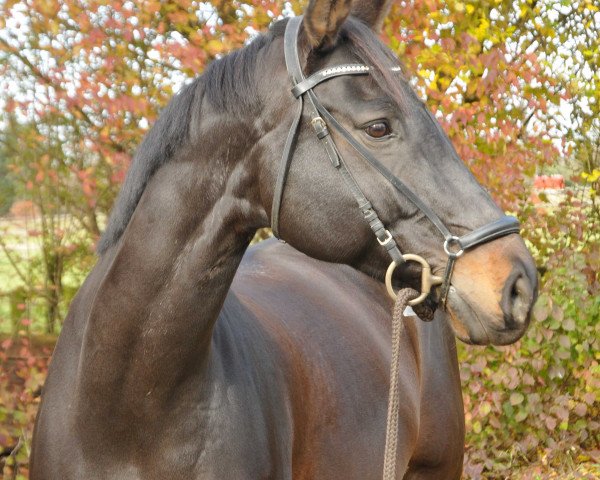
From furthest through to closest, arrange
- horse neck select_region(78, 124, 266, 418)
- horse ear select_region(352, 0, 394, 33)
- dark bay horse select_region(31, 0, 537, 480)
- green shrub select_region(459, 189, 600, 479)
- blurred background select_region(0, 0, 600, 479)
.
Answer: green shrub select_region(459, 189, 600, 479) → blurred background select_region(0, 0, 600, 479) → horse ear select_region(352, 0, 394, 33) → horse neck select_region(78, 124, 266, 418) → dark bay horse select_region(31, 0, 537, 480)

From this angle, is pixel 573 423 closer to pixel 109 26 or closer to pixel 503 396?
pixel 503 396

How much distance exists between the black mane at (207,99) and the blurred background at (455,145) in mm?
2048

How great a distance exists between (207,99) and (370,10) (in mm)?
583

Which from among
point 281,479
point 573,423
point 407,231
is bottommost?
point 573,423

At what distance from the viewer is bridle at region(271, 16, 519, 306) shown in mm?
2000

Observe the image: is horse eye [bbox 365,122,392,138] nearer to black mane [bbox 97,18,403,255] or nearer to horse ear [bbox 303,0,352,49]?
black mane [bbox 97,18,403,255]

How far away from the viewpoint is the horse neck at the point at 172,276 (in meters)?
2.18

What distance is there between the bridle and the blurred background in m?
2.24

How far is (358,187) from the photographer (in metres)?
2.09

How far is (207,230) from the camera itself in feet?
7.21

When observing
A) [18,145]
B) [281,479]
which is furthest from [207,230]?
[18,145]

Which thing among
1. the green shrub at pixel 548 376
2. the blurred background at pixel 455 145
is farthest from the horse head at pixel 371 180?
the green shrub at pixel 548 376

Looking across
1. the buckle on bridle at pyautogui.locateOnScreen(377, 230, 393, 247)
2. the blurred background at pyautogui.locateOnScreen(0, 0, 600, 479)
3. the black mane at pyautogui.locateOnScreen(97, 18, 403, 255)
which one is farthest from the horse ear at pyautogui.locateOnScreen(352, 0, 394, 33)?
the blurred background at pyautogui.locateOnScreen(0, 0, 600, 479)

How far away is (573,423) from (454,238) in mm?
4445
